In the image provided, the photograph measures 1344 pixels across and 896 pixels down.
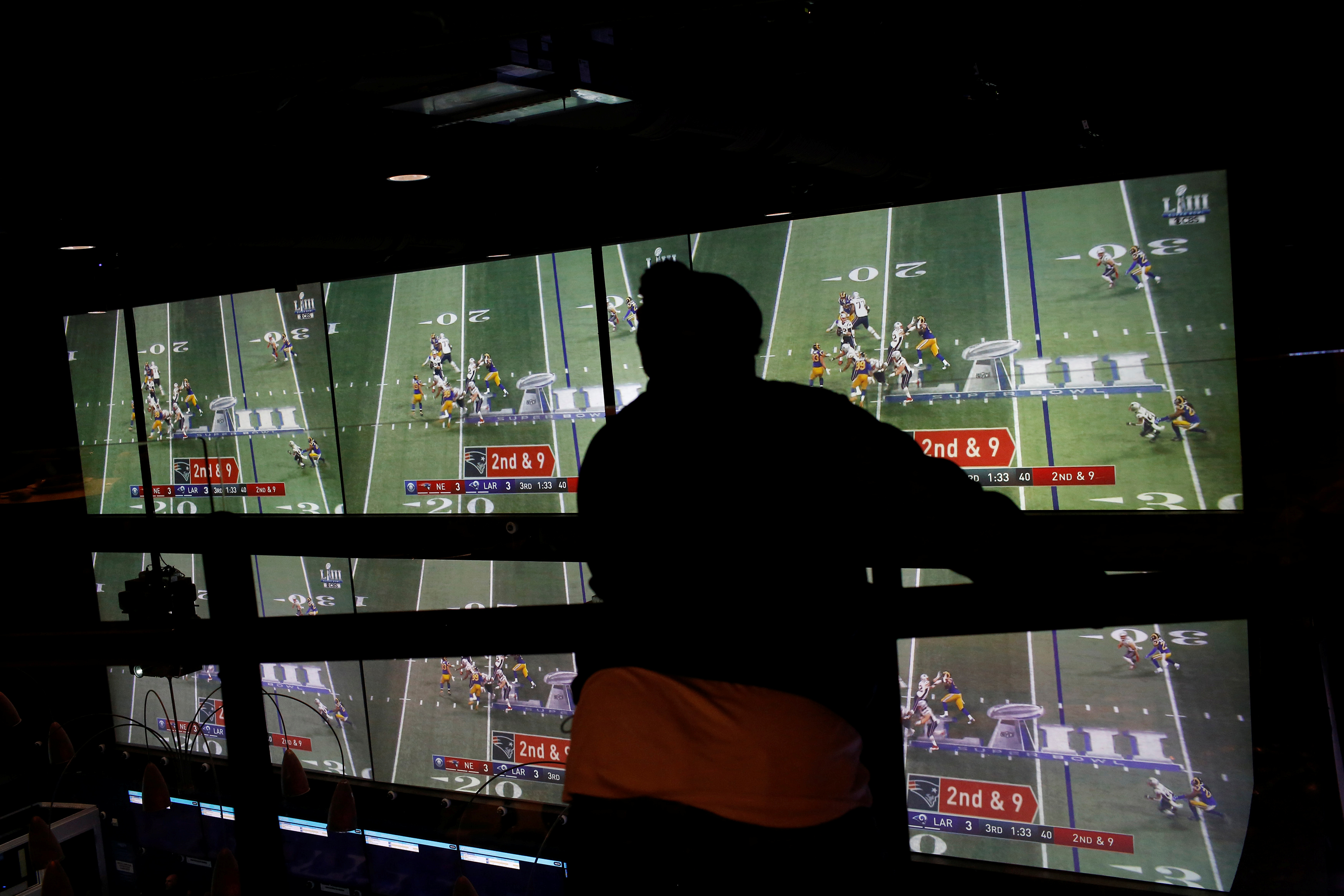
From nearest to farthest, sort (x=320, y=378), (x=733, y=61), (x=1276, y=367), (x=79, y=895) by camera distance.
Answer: (x=733, y=61) → (x=1276, y=367) → (x=79, y=895) → (x=320, y=378)

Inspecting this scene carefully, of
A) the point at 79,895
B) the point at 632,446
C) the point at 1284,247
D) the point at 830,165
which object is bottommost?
the point at 79,895

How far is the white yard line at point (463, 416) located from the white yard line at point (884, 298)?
2.71m

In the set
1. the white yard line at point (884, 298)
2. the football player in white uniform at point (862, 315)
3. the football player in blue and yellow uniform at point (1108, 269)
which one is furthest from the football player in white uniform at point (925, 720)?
the football player in blue and yellow uniform at point (1108, 269)

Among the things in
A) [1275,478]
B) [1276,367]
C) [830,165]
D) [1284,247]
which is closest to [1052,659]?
[1276,367]

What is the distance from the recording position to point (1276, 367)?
12.6 feet

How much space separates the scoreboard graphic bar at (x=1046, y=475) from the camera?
4.45m

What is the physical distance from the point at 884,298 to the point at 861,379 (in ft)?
1.46

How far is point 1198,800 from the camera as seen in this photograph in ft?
15.5

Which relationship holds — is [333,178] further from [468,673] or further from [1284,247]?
[1284,247]

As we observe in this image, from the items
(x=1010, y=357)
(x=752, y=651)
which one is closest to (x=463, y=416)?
(x=1010, y=357)

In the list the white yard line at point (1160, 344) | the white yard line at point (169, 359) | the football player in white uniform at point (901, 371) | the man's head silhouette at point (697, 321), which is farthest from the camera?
the white yard line at point (169, 359)

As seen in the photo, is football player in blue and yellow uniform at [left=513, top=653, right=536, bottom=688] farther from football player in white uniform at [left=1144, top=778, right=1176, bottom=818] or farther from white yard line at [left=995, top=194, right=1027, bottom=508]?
football player in white uniform at [left=1144, top=778, right=1176, bottom=818]

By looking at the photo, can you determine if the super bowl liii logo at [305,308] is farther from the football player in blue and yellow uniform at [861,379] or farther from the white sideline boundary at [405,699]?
the football player in blue and yellow uniform at [861,379]

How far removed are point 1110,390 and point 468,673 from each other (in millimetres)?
4625
